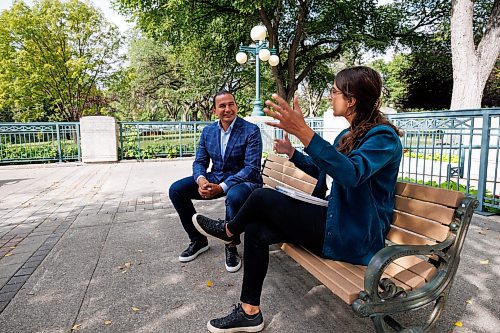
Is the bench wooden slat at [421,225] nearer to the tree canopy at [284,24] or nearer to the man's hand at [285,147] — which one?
the man's hand at [285,147]

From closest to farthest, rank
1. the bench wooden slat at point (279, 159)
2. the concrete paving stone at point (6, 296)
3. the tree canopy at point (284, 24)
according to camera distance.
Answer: the concrete paving stone at point (6, 296) < the bench wooden slat at point (279, 159) < the tree canopy at point (284, 24)

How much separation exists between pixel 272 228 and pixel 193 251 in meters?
1.54

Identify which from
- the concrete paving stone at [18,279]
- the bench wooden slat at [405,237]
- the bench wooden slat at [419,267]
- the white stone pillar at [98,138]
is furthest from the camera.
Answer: the white stone pillar at [98,138]

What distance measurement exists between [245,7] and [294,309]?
14887 millimetres

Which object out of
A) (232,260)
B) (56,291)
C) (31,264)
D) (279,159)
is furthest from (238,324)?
(31,264)

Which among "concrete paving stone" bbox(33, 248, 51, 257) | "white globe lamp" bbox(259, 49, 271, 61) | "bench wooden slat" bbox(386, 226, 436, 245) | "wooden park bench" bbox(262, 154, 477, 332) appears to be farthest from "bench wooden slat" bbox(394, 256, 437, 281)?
"white globe lamp" bbox(259, 49, 271, 61)

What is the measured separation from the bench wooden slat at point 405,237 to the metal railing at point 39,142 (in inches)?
482

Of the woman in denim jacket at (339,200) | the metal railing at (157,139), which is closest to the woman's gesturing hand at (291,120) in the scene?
the woman in denim jacket at (339,200)

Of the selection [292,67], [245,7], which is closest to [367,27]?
[292,67]

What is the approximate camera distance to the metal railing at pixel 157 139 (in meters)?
12.8

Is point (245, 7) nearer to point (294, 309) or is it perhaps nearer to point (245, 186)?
point (245, 186)

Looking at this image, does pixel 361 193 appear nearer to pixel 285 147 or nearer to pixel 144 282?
pixel 285 147

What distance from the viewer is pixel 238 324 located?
226 cm

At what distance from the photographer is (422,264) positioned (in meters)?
2.03
